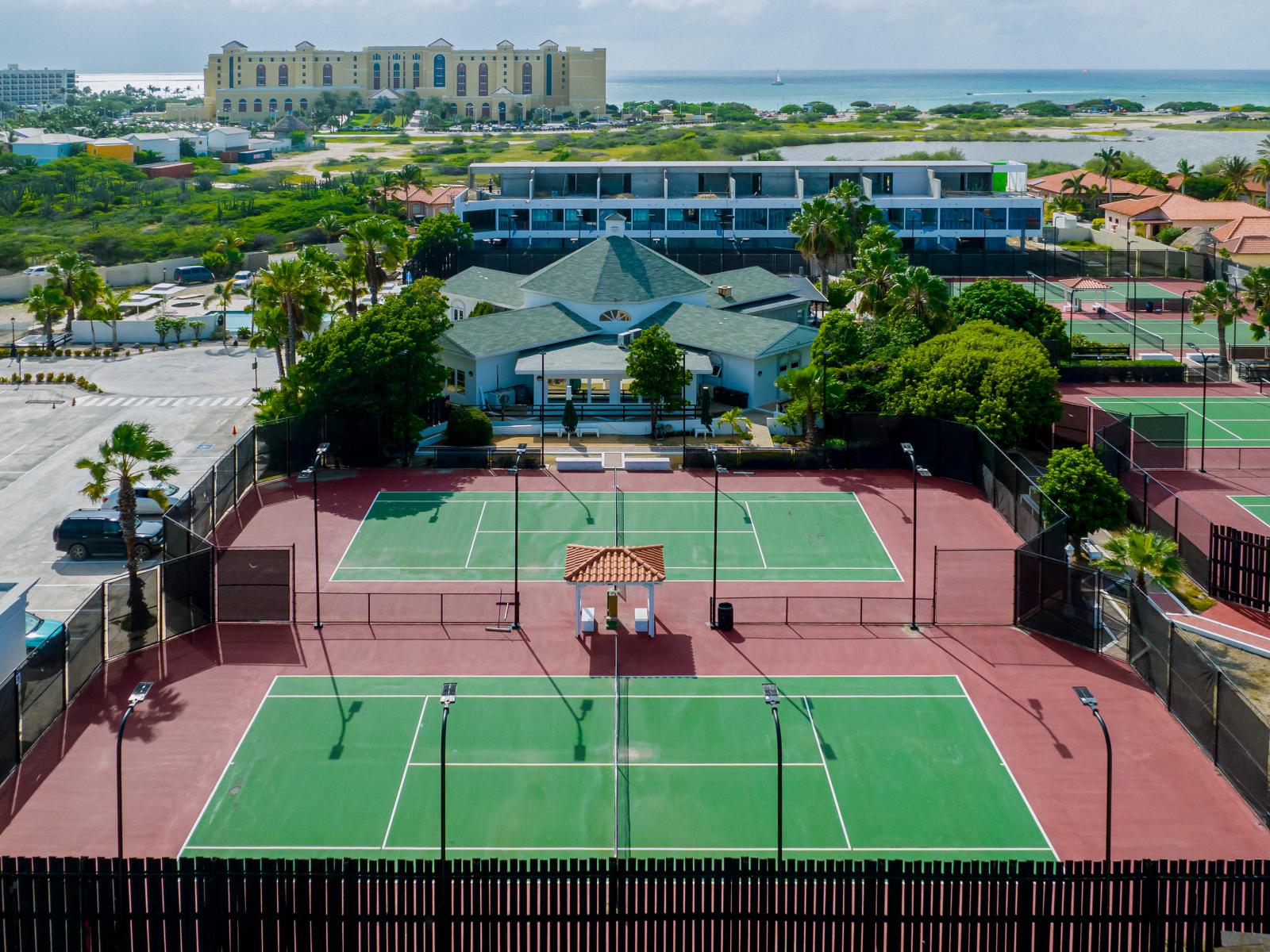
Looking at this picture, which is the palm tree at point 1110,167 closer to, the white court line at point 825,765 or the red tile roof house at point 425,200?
the red tile roof house at point 425,200

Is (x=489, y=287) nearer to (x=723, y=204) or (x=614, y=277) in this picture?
(x=614, y=277)

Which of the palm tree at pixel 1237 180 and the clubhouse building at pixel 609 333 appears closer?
the clubhouse building at pixel 609 333

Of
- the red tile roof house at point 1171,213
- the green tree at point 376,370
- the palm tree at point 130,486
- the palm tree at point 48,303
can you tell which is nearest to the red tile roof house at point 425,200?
the palm tree at point 48,303

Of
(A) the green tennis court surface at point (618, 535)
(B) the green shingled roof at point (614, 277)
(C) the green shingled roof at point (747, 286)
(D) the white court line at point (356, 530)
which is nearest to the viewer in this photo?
(D) the white court line at point (356, 530)

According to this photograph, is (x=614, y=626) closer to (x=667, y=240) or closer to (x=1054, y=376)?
(x=1054, y=376)

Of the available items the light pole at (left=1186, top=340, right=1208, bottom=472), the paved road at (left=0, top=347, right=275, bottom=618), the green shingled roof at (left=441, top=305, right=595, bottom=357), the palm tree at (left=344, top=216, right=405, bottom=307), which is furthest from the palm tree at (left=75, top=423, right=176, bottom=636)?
the light pole at (left=1186, top=340, right=1208, bottom=472)

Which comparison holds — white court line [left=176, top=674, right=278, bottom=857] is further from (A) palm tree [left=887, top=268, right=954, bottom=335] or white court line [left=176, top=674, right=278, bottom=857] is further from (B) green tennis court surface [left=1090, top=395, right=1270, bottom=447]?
(B) green tennis court surface [left=1090, top=395, right=1270, bottom=447]

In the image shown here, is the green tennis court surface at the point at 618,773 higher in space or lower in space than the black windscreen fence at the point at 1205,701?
lower

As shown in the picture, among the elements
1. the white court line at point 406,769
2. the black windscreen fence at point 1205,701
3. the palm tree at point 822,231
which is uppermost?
the palm tree at point 822,231
